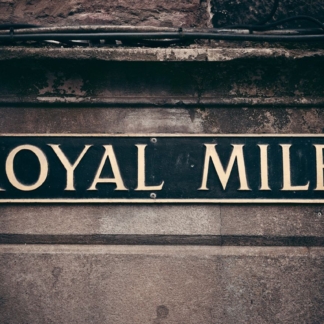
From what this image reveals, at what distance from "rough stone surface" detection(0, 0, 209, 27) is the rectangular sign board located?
2.39 feet

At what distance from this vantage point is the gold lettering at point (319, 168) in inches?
100

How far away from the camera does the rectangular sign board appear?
100 inches

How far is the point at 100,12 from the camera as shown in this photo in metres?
2.74

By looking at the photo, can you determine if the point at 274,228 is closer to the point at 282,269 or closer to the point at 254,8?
the point at 282,269

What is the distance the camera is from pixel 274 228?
2541mm

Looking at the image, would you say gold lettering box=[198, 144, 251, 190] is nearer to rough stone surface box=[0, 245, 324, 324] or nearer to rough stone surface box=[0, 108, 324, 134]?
rough stone surface box=[0, 108, 324, 134]

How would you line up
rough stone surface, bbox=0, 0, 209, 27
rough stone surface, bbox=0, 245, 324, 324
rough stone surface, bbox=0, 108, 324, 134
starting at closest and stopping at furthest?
rough stone surface, bbox=0, 245, 324, 324 → rough stone surface, bbox=0, 108, 324, 134 → rough stone surface, bbox=0, 0, 209, 27

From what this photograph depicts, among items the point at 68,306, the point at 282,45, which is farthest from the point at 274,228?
the point at 68,306

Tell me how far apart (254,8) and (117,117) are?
1104 mm

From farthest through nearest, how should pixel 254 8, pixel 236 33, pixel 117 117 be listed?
pixel 254 8 → pixel 117 117 → pixel 236 33

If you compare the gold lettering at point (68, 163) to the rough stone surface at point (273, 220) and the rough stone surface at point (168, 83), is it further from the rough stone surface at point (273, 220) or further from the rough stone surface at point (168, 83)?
the rough stone surface at point (273, 220)

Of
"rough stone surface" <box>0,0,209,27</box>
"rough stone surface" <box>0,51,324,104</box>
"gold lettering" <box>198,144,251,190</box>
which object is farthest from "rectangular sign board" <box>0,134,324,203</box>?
"rough stone surface" <box>0,0,209,27</box>

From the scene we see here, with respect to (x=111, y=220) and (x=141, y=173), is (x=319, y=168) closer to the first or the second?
(x=141, y=173)

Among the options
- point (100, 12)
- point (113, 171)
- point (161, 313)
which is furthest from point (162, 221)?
point (100, 12)
